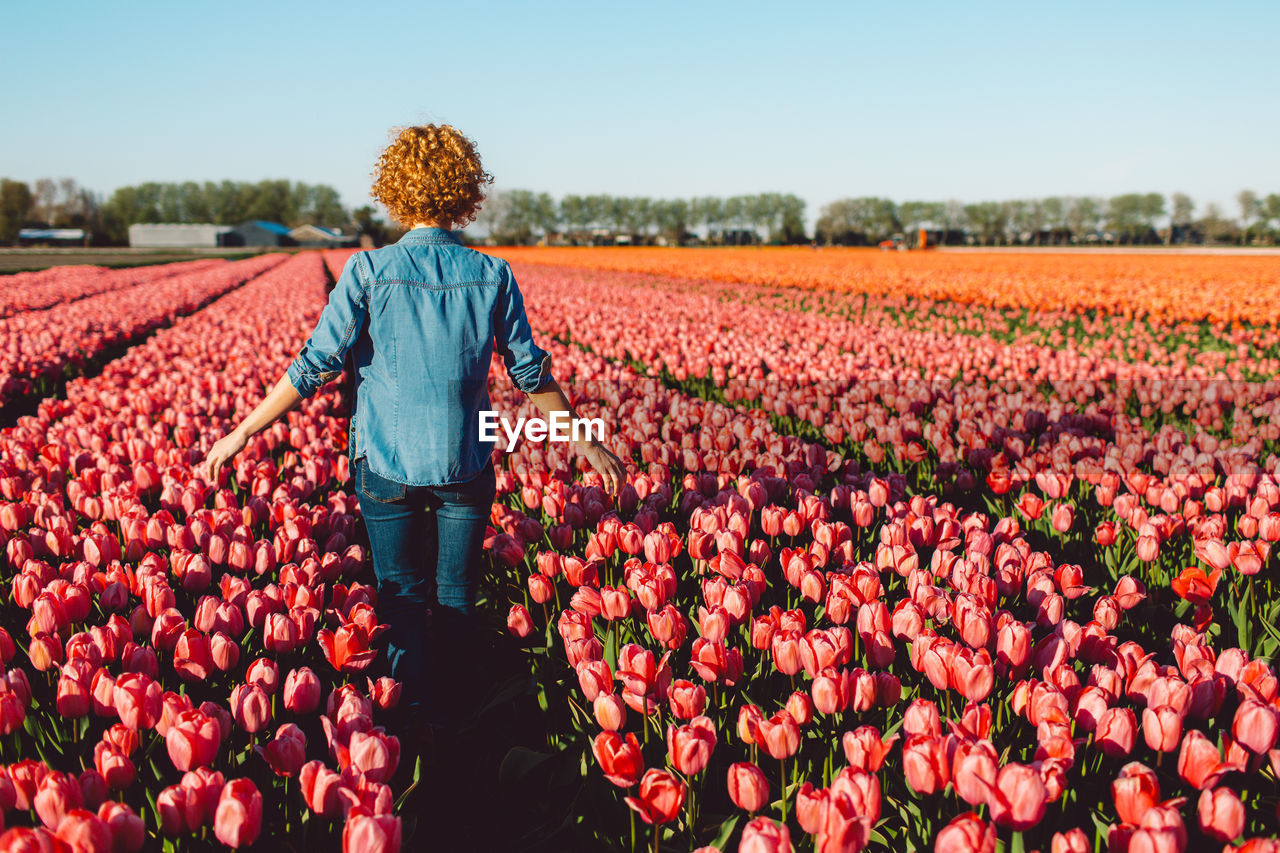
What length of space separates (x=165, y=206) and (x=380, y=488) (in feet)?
578

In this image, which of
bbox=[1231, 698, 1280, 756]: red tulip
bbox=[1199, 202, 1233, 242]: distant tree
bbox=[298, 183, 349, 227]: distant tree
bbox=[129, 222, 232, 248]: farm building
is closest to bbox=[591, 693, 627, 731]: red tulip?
bbox=[1231, 698, 1280, 756]: red tulip

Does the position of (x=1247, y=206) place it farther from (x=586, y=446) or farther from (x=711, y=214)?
(x=586, y=446)

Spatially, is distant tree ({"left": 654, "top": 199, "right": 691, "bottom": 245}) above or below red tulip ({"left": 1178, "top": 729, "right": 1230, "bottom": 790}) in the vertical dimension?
above

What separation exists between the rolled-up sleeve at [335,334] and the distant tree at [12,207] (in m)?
133

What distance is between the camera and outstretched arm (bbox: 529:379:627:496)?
258 centimetres

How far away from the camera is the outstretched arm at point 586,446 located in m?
2.58

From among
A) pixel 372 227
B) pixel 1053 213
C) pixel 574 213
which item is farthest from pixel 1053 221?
pixel 372 227

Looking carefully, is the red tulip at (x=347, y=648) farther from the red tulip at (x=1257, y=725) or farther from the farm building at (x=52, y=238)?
the farm building at (x=52, y=238)

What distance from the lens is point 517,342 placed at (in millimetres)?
2502

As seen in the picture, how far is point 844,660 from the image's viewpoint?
2.11 m

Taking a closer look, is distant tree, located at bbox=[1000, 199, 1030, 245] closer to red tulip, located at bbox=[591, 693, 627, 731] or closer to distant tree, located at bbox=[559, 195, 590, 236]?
Result: distant tree, located at bbox=[559, 195, 590, 236]

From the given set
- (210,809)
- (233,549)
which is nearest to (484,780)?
(210,809)

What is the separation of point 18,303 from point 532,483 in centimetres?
1611

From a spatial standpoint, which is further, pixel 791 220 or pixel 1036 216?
pixel 1036 216
